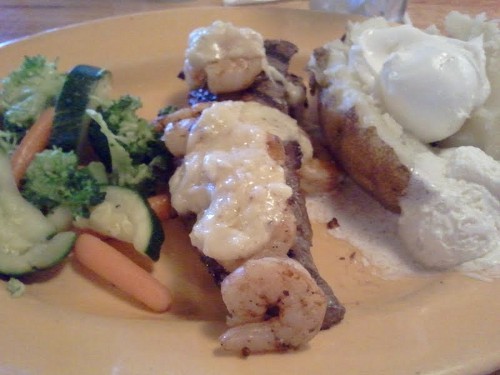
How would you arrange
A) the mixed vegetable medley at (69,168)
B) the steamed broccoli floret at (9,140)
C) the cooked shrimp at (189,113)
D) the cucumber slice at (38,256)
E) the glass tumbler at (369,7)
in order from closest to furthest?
the cucumber slice at (38,256)
the mixed vegetable medley at (69,168)
the cooked shrimp at (189,113)
the steamed broccoli floret at (9,140)
the glass tumbler at (369,7)

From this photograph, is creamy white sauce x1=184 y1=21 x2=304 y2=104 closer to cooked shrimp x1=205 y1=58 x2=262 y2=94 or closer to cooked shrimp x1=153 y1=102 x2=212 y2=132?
cooked shrimp x1=205 y1=58 x2=262 y2=94

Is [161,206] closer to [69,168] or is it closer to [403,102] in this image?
[69,168]

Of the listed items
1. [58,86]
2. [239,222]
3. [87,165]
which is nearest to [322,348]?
[239,222]

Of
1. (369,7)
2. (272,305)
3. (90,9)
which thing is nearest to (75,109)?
(272,305)

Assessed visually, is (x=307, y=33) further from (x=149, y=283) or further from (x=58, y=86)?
(x=149, y=283)

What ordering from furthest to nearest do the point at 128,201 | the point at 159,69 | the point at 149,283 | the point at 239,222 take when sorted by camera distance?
the point at 159,69 → the point at 128,201 → the point at 149,283 → the point at 239,222

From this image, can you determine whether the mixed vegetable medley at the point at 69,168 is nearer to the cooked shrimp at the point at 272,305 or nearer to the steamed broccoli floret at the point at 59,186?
the steamed broccoli floret at the point at 59,186

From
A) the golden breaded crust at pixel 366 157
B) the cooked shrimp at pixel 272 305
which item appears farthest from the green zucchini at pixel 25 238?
the golden breaded crust at pixel 366 157
